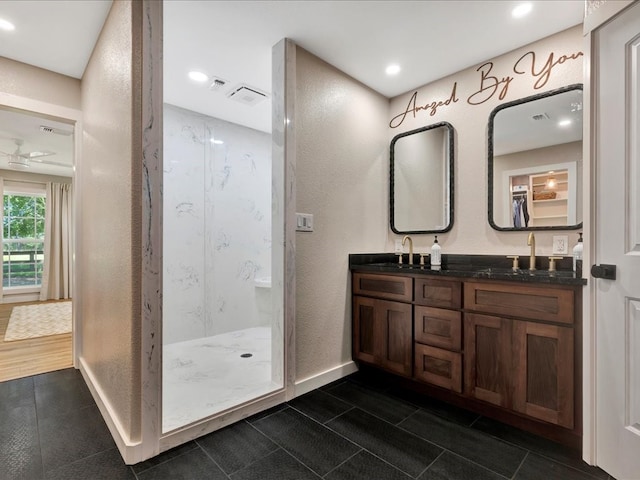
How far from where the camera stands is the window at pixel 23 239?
19.9 feet

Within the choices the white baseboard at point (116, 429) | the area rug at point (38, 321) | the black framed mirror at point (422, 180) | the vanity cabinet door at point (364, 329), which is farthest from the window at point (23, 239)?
the black framed mirror at point (422, 180)

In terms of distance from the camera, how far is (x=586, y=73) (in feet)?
5.23

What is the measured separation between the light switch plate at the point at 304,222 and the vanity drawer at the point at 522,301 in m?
1.11

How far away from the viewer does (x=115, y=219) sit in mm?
1792

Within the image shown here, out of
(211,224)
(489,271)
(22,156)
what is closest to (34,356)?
(211,224)

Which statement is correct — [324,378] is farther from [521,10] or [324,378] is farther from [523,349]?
[521,10]

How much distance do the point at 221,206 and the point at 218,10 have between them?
6.97ft

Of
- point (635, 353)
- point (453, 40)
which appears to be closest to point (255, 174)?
point (453, 40)

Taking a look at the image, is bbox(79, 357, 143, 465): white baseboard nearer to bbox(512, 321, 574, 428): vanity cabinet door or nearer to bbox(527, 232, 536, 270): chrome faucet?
bbox(512, 321, 574, 428): vanity cabinet door

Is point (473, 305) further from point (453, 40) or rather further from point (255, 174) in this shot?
point (255, 174)

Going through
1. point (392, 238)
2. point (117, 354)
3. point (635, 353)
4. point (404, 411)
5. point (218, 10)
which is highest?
point (218, 10)

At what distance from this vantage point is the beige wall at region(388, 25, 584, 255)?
2.19 meters

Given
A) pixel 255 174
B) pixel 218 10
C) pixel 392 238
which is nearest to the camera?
pixel 218 10

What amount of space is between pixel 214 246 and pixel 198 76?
1.73m
